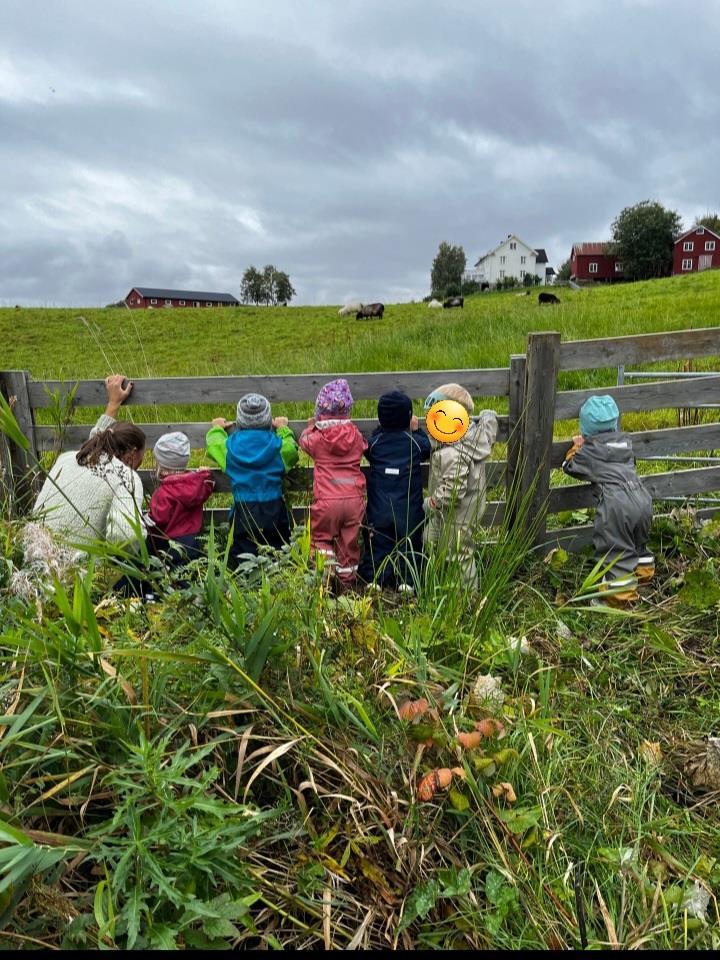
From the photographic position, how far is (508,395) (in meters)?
4.75

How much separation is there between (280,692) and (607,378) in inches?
330

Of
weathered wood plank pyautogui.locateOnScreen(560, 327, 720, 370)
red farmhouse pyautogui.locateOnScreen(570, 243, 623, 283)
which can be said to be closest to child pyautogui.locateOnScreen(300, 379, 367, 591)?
weathered wood plank pyautogui.locateOnScreen(560, 327, 720, 370)

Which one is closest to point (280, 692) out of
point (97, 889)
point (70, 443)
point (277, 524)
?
point (97, 889)

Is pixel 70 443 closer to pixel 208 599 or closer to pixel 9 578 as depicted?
pixel 9 578

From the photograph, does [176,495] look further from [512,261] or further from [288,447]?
[512,261]

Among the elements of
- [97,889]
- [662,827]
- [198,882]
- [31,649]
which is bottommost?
[662,827]

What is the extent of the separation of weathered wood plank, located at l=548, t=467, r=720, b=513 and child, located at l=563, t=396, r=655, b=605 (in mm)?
289

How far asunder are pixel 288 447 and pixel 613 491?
7.46 ft

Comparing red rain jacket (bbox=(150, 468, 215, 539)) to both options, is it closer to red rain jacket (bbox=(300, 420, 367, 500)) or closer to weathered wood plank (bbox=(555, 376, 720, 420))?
red rain jacket (bbox=(300, 420, 367, 500))

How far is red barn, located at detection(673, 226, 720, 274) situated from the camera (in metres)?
68.7

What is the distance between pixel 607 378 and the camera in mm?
9180

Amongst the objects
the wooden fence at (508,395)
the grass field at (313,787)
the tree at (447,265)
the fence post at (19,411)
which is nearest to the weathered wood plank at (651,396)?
the wooden fence at (508,395)

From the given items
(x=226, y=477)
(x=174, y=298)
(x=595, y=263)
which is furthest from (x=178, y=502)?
(x=595, y=263)

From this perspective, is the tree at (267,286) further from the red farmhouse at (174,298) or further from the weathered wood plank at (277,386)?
the weathered wood plank at (277,386)
